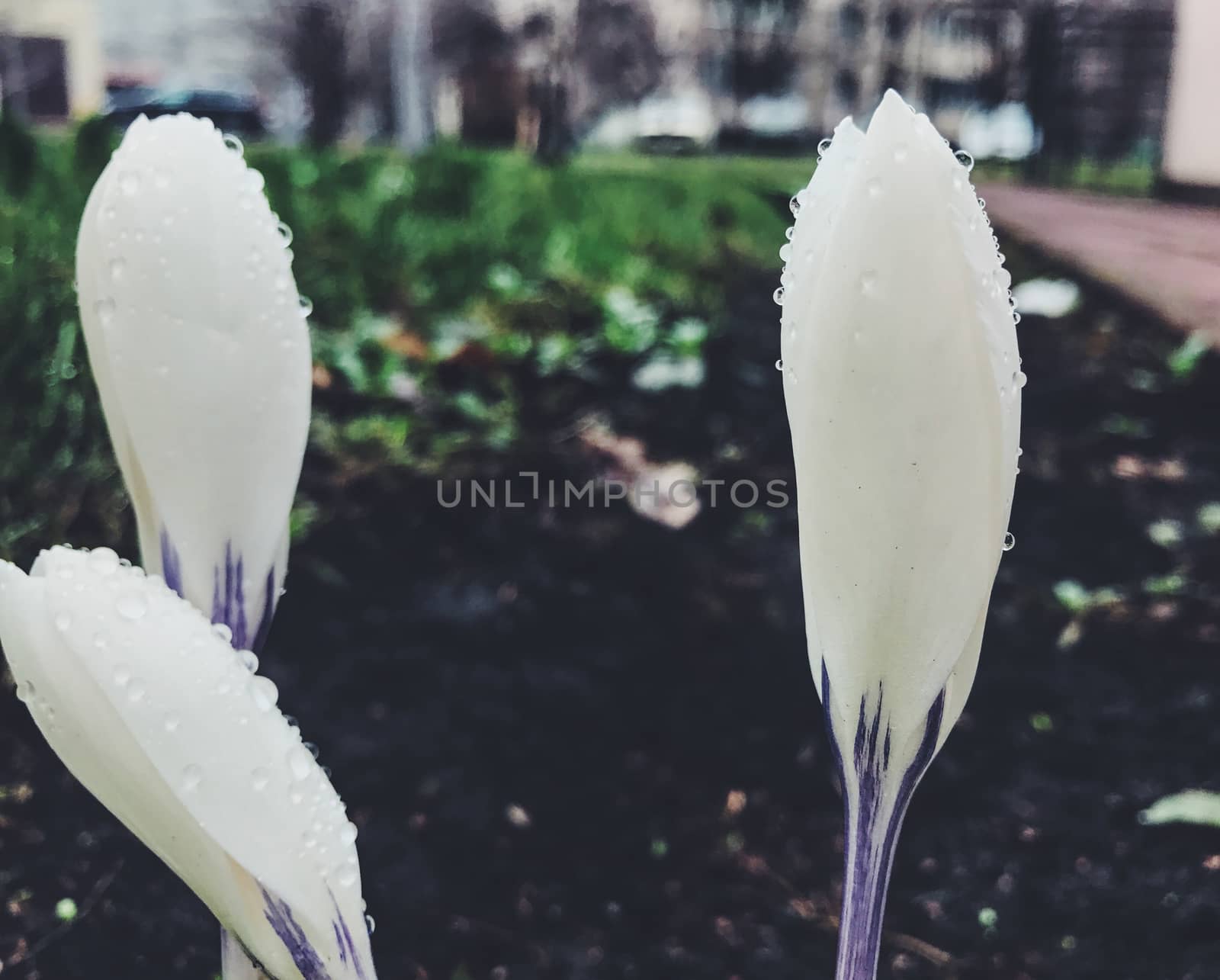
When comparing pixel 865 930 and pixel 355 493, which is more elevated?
pixel 865 930

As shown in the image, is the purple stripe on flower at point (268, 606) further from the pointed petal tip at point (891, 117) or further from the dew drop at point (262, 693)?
the pointed petal tip at point (891, 117)

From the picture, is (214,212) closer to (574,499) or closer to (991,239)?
(991,239)

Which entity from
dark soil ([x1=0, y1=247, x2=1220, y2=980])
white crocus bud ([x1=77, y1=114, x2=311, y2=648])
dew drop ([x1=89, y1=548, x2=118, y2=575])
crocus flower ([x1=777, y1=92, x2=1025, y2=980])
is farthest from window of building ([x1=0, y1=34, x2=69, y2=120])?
crocus flower ([x1=777, y1=92, x2=1025, y2=980])

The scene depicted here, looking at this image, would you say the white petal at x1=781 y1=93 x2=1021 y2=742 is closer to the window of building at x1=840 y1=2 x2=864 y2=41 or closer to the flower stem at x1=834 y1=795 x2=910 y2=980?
the flower stem at x1=834 y1=795 x2=910 y2=980

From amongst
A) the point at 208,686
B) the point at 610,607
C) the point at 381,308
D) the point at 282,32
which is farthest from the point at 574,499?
the point at 282,32

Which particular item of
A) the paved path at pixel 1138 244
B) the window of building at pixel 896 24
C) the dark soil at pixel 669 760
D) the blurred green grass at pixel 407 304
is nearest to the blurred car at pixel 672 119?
the window of building at pixel 896 24

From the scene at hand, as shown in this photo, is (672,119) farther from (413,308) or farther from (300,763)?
(300,763)
